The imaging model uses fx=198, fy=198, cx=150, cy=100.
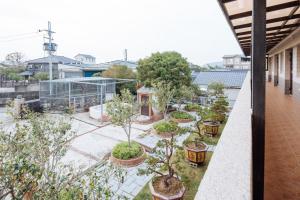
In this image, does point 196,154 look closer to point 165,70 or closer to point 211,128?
point 211,128

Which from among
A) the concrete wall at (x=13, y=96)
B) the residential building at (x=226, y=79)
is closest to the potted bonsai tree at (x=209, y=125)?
the residential building at (x=226, y=79)

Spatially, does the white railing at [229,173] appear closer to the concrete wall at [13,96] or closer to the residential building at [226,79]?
the residential building at [226,79]

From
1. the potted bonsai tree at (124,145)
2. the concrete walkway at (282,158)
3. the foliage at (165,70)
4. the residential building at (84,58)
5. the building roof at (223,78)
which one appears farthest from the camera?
the residential building at (84,58)

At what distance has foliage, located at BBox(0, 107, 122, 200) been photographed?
6.81 ft

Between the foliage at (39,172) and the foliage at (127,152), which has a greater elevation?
the foliage at (39,172)

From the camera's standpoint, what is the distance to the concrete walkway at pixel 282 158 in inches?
90.6

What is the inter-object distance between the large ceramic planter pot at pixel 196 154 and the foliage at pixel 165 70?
24.4 ft

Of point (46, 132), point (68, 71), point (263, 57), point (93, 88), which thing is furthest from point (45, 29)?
point (263, 57)

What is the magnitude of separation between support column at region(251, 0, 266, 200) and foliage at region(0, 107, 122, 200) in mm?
1673

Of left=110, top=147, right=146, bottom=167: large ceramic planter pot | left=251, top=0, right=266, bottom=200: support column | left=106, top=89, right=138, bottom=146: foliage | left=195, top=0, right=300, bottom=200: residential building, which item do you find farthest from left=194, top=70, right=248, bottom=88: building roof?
left=251, top=0, right=266, bottom=200: support column

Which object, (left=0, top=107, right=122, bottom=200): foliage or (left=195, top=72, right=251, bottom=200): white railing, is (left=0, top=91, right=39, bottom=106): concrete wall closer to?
(left=0, top=107, right=122, bottom=200): foliage

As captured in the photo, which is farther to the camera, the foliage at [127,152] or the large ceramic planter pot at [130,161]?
the foliage at [127,152]

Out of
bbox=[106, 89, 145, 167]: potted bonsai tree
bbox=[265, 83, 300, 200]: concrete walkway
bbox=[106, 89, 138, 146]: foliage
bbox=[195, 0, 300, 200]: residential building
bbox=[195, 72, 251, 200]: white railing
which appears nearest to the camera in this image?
bbox=[195, 72, 251, 200]: white railing

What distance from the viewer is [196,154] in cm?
635
